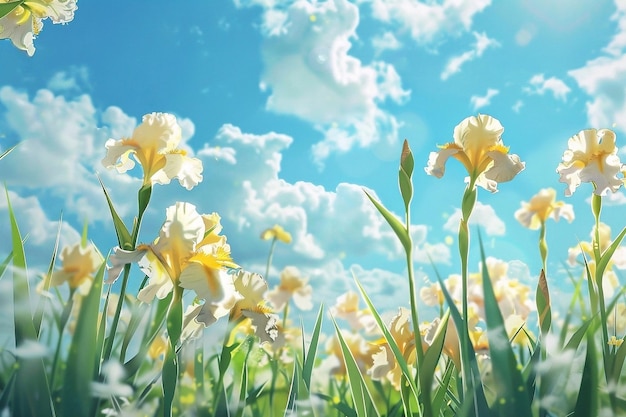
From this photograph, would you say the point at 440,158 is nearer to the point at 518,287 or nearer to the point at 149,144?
the point at 149,144

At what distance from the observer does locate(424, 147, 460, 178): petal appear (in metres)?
2.05

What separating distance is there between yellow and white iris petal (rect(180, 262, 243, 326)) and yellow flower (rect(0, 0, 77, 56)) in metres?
1.27

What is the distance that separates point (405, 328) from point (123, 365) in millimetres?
979

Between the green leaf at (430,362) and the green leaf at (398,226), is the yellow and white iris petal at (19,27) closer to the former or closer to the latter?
the green leaf at (398,226)

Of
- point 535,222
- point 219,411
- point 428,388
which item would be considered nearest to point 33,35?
point 219,411

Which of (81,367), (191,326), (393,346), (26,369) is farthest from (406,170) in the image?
(26,369)

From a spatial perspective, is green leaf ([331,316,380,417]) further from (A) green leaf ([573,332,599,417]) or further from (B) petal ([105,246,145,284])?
(B) petal ([105,246,145,284])

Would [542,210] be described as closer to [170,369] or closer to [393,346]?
[393,346]

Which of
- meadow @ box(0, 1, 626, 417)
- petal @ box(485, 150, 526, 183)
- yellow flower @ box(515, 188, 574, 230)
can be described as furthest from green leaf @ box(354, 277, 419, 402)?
yellow flower @ box(515, 188, 574, 230)

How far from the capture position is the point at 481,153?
2.05m

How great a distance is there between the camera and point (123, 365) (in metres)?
1.87

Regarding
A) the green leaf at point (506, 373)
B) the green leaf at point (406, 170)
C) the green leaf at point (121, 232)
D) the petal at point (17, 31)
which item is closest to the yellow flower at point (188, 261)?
the green leaf at point (121, 232)

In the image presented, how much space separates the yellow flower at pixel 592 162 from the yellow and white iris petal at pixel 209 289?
1.69m

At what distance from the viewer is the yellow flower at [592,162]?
247cm
